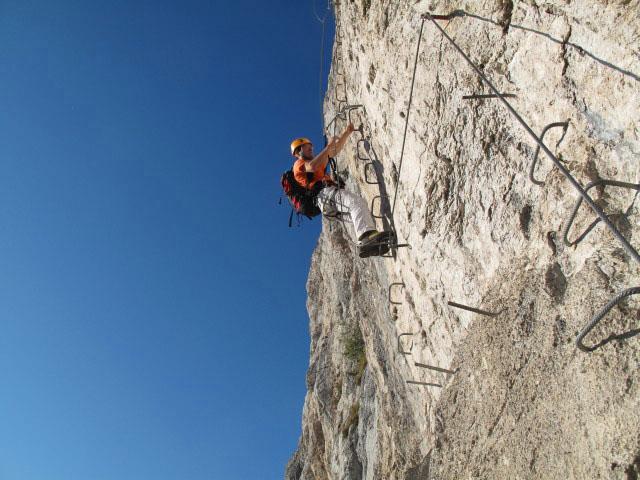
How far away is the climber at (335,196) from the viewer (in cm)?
603

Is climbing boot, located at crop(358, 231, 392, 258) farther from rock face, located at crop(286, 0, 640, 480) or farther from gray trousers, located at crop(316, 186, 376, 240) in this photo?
rock face, located at crop(286, 0, 640, 480)

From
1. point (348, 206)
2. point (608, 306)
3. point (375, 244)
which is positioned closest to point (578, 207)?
point (608, 306)

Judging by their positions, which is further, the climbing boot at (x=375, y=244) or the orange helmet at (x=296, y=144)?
the orange helmet at (x=296, y=144)

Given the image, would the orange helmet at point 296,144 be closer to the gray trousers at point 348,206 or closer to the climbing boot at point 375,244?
the gray trousers at point 348,206

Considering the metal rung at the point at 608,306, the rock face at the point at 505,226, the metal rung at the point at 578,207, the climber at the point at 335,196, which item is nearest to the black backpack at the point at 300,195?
the climber at the point at 335,196

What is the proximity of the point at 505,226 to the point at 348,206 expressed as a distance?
105 inches

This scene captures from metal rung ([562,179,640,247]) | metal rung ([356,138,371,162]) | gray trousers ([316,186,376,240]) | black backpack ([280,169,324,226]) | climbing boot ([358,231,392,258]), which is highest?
metal rung ([356,138,371,162])

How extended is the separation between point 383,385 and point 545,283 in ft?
19.2

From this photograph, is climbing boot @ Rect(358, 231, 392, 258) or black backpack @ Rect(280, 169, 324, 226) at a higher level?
black backpack @ Rect(280, 169, 324, 226)

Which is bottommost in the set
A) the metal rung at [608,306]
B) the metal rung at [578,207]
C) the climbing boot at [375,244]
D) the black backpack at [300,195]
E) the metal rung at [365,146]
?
the metal rung at [608,306]

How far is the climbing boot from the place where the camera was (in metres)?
5.92

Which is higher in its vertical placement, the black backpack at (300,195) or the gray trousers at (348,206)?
the black backpack at (300,195)

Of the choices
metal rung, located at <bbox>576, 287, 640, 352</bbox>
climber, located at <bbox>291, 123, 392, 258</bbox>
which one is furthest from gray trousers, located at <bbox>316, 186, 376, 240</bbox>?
metal rung, located at <bbox>576, 287, 640, 352</bbox>

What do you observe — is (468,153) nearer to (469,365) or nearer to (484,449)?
(469,365)
